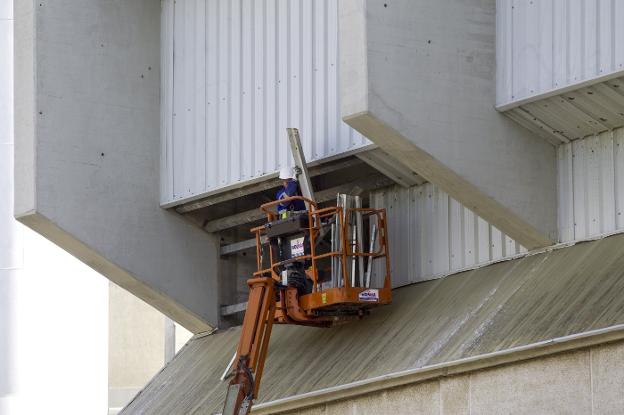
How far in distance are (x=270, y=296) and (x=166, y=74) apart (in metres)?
6.24

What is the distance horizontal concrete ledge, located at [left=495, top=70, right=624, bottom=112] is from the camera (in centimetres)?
1688

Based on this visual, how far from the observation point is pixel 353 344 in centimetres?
2042

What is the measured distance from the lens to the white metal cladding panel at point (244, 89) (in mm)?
21328

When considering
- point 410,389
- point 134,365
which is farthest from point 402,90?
point 134,365

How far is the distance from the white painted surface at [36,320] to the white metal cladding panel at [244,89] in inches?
423

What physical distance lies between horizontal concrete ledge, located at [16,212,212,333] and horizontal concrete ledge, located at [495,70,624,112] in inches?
309

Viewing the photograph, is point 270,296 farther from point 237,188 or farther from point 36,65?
point 36,65

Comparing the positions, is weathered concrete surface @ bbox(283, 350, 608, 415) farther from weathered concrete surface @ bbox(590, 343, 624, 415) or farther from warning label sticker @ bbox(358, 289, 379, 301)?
warning label sticker @ bbox(358, 289, 379, 301)

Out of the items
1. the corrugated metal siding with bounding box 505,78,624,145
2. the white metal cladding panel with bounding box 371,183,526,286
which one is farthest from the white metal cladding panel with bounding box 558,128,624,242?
the white metal cladding panel with bounding box 371,183,526,286

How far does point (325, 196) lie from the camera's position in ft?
73.2

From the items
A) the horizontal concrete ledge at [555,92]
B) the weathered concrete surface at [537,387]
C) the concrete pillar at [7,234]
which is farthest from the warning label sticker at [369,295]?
the concrete pillar at [7,234]

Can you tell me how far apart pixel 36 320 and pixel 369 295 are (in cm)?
1653

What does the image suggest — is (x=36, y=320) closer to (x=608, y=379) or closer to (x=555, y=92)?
(x=555, y=92)

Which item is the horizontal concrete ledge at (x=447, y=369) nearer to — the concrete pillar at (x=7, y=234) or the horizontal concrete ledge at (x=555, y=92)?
the horizontal concrete ledge at (x=555, y=92)
